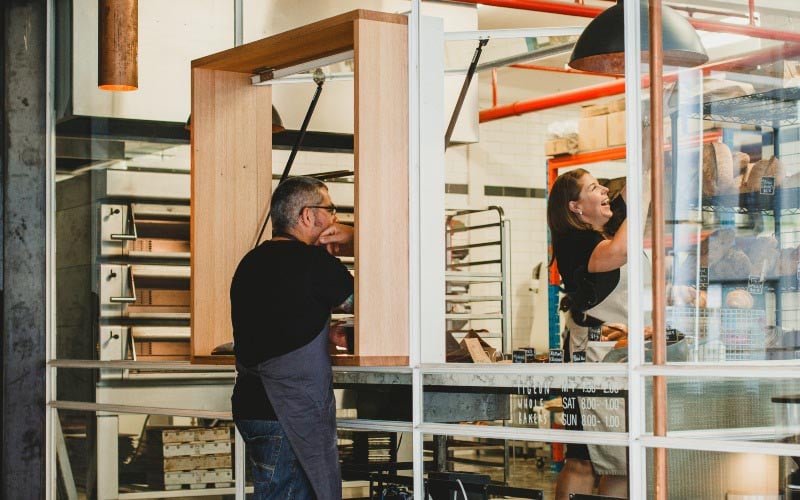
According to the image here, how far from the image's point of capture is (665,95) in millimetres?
3541

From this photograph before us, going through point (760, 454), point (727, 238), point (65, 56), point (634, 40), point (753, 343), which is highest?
point (65, 56)

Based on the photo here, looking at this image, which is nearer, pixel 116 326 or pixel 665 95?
pixel 665 95

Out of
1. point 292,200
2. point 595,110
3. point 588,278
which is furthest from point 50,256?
point 595,110

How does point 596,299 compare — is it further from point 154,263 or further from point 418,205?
point 154,263

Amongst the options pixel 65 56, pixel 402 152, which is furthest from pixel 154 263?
pixel 402 152

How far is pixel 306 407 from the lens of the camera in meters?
3.85

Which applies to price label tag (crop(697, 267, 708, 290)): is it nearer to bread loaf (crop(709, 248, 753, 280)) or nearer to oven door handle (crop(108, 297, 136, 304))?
bread loaf (crop(709, 248, 753, 280))

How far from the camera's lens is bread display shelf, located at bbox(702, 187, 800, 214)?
11.3ft

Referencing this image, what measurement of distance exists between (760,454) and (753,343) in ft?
1.03

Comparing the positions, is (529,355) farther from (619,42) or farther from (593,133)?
(593,133)

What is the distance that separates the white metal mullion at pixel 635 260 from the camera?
11.4ft

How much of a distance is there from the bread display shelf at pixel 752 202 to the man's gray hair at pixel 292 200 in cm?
135

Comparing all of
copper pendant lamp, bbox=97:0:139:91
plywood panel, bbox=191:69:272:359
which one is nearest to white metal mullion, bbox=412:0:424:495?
plywood panel, bbox=191:69:272:359

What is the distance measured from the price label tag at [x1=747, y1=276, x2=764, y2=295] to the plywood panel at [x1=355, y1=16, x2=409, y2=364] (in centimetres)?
122
